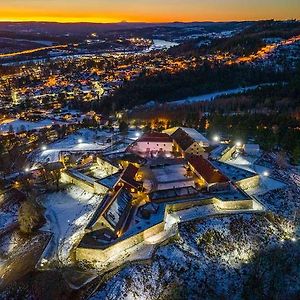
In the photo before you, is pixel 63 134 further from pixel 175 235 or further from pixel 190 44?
pixel 190 44

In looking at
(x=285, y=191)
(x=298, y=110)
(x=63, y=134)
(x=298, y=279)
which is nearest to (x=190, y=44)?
(x=298, y=110)

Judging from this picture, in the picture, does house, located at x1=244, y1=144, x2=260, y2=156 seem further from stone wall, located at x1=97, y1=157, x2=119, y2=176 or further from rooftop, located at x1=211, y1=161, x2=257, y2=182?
stone wall, located at x1=97, y1=157, x2=119, y2=176

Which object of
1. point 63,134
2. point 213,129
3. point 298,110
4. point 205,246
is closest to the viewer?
point 205,246

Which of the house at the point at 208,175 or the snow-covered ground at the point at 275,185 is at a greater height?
the house at the point at 208,175

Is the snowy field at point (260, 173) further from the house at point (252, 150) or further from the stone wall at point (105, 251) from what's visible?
the stone wall at point (105, 251)

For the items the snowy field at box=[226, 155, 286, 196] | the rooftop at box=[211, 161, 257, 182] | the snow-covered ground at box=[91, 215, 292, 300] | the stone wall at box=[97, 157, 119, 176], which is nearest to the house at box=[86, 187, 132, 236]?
the snow-covered ground at box=[91, 215, 292, 300]

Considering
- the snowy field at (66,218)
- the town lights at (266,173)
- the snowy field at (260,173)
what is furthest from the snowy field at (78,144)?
the town lights at (266,173)
